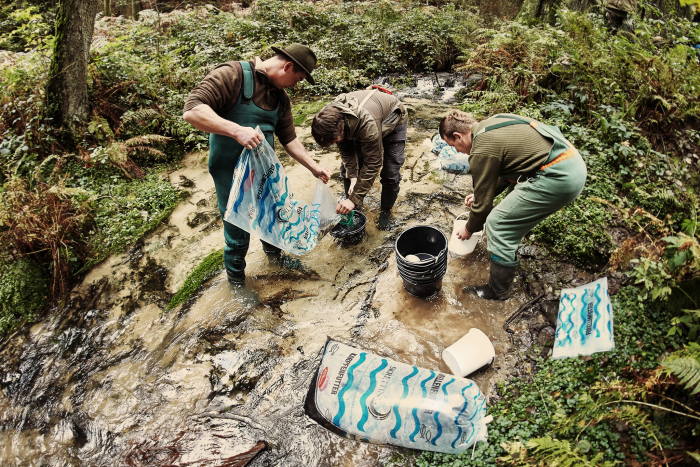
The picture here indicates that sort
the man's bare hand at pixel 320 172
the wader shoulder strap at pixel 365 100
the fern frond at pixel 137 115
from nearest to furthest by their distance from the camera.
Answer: the wader shoulder strap at pixel 365 100 < the man's bare hand at pixel 320 172 < the fern frond at pixel 137 115

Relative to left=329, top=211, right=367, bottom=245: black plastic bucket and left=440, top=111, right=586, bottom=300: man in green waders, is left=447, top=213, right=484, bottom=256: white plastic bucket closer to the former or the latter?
left=440, top=111, right=586, bottom=300: man in green waders

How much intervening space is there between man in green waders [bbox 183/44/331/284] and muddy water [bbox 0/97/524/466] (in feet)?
3.49

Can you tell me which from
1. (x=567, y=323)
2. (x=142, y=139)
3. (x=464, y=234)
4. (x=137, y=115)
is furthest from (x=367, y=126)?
(x=137, y=115)

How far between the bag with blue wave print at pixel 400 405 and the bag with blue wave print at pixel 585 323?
870mm

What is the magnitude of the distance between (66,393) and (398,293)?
304 centimetres

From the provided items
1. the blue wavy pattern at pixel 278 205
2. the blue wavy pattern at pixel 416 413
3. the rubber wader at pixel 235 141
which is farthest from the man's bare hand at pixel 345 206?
the blue wavy pattern at pixel 416 413

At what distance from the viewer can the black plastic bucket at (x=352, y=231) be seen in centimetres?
407

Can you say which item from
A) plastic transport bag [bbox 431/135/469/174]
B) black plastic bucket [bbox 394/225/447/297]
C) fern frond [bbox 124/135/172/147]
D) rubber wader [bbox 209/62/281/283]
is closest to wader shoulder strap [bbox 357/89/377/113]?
rubber wader [bbox 209/62/281/283]

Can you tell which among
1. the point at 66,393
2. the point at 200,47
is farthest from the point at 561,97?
the point at 200,47

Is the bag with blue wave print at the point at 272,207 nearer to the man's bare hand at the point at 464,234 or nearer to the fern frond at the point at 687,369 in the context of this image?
the man's bare hand at the point at 464,234

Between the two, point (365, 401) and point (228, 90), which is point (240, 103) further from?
point (365, 401)

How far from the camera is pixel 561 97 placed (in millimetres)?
5266

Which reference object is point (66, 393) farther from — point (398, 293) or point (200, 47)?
point (200, 47)

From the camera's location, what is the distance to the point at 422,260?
3508 mm
